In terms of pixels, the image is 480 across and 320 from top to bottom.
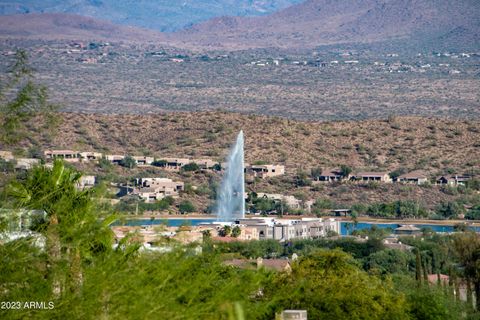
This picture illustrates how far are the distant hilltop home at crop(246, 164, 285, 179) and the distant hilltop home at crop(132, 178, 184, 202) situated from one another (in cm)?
629

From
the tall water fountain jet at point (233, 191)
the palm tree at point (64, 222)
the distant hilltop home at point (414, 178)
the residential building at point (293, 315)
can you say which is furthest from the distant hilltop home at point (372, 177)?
the palm tree at point (64, 222)

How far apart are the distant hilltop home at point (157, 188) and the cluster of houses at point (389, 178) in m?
9.27

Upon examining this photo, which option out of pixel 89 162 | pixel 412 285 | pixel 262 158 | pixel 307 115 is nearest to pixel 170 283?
pixel 412 285

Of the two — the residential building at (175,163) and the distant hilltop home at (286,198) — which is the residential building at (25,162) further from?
the residential building at (175,163)

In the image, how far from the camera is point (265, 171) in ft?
303

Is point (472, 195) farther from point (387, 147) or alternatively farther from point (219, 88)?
point (219, 88)

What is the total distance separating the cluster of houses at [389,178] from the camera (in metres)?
89.6

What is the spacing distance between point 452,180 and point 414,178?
2.31 metres

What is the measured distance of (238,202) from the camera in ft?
263

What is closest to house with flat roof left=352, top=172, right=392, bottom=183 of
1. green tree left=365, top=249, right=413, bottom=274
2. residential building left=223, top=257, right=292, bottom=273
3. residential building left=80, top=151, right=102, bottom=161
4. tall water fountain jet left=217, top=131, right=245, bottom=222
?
tall water fountain jet left=217, top=131, right=245, bottom=222

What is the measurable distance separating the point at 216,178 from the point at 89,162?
23.5 ft

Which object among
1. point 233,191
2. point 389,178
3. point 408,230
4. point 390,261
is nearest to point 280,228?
point 408,230

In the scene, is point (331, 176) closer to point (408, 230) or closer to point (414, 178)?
point (414, 178)

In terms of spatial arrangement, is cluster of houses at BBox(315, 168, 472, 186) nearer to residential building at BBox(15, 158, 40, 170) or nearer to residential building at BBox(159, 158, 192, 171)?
residential building at BBox(159, 158, 192, 171)
